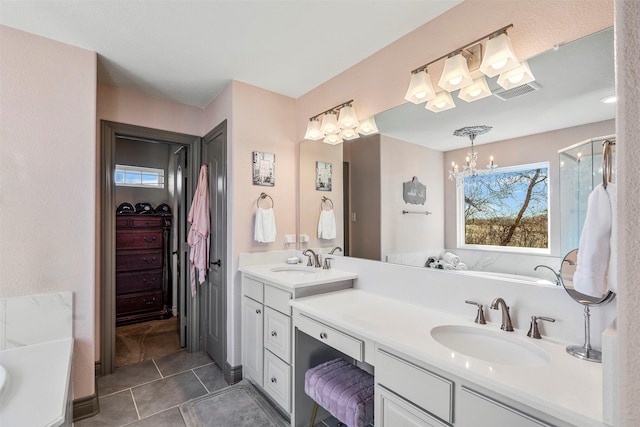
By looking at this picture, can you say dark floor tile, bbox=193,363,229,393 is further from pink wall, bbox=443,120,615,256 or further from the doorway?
pink wall, bbox=443,120,615,256

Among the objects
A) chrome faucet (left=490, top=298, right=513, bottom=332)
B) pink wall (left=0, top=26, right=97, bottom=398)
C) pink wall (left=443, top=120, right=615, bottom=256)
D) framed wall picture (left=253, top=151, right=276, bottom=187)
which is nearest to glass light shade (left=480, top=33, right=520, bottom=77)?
pink wall (left=443, top=120, right=615, bottom=256)

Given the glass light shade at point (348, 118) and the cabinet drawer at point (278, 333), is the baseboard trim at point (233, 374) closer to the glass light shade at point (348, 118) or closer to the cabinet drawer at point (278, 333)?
the cabinet drawer at point (278, 333)

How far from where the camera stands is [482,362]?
1021mm

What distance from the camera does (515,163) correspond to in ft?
4.66

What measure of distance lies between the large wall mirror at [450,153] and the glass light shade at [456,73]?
9cm

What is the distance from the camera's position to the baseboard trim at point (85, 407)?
6.51 ft

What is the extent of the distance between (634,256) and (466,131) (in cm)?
126

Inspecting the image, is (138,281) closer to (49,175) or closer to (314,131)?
(49,175)

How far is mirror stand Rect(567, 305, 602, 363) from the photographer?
1.07 metres

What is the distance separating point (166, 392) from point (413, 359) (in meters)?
2.13

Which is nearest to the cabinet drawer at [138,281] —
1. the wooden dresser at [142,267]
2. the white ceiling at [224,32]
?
the wooden dresser at [142,267]

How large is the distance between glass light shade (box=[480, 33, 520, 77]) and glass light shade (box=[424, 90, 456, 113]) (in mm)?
235

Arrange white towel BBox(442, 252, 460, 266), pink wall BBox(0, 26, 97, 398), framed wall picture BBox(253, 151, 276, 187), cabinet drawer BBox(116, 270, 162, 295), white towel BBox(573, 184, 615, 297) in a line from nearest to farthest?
white towel BBox(573, 184, 615, 297)
white towel BBox(442, 252, 460, 266)
pink wall BBox(0, 26, 97, 398)
framed wall picture BBox(253, 151, 276, 187)
cabinet drawer BBox(116, 270, 162, 295)

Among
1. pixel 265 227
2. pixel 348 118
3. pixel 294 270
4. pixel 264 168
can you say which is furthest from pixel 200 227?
pixel 348 118
